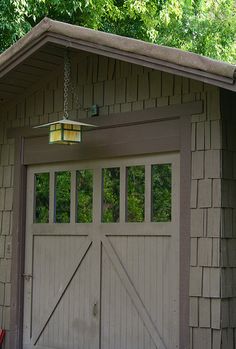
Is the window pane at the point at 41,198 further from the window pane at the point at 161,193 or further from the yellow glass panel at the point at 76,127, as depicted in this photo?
the window pane at the point at 161,193

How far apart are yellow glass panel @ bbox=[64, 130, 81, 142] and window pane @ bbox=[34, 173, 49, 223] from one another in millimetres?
1090

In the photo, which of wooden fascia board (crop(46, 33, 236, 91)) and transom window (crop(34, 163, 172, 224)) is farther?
transom window (crop(34, 163, 172, 224))

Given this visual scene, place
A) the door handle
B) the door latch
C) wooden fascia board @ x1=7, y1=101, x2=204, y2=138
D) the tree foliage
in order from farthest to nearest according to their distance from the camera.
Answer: the tree foliage → the door latch → the door handle → wooden fascia board @ x1=7, y1=101, x2=204, y2=138

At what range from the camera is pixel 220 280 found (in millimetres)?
5484

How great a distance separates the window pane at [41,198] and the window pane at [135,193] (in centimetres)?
127

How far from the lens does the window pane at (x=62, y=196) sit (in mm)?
7090

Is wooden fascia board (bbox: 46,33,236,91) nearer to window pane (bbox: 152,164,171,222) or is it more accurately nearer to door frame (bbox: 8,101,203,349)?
door frame (bbox: 8,101,203,349)

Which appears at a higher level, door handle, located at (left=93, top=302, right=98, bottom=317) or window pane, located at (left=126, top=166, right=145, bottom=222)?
window pane, located at (left=126, top=166, right=145, bottom=222)

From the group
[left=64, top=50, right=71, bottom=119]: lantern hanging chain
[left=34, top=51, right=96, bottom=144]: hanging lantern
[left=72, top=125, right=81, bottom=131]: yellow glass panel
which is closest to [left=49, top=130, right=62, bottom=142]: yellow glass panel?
[left=34, top=51, right=96, bottom=144]: hanging lantern

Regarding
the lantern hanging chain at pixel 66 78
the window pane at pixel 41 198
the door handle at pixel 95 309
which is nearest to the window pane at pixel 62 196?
the window pane at pixel 41 198

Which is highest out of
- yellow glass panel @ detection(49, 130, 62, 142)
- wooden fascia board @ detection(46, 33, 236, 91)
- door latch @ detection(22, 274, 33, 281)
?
wooden fascia board @ detection(46, 33, 236, 91)

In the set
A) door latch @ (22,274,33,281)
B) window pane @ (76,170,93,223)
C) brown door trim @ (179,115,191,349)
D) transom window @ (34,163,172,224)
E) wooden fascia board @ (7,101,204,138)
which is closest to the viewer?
brown door trim @ (179,115,191,349)

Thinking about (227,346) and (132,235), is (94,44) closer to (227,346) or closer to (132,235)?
(132,235)

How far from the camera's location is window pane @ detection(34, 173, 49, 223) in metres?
7.31
